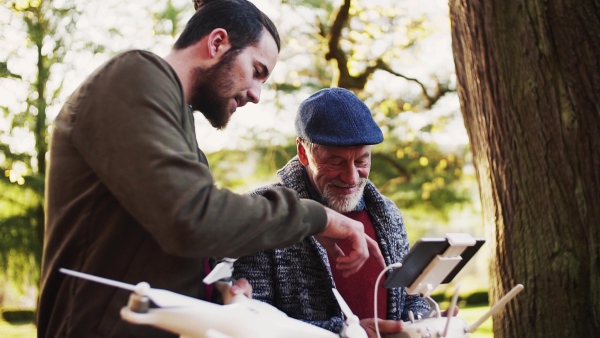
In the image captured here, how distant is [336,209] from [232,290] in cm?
102

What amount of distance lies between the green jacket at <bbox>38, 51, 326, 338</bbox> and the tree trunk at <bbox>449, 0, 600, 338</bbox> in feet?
4.99

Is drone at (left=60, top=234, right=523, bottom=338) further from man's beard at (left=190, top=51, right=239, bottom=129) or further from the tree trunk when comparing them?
the tree trunk

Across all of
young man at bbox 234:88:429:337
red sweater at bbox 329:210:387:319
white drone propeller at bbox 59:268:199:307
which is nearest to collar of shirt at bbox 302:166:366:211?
young man at bbox 234:88:429:337

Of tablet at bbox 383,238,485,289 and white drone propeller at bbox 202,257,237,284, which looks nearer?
white drone propeller at bbox 202,257,237,284

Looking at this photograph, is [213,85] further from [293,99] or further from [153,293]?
[293,99]

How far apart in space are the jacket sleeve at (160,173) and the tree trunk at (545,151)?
5.20 feet

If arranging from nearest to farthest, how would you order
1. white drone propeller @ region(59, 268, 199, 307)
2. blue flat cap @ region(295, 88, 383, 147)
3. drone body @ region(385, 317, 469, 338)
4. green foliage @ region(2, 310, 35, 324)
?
1. white drone propeller @ region(59, 268, 199, 307)
2. drone body @ region(385, 317, 469, 338)
3. blue flat cap @ region(295, 88, 383, 147)
4. green foliage @ region(2, 310, 35, 324)

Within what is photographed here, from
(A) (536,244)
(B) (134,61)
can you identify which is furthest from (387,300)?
(B) (134,61)

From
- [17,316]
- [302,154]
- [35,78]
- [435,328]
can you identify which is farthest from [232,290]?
[17,316]

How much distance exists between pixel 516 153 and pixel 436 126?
23.3ft

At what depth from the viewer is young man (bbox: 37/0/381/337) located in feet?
4.86

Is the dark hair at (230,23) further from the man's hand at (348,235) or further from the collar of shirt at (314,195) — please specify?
the collar of shirt at (314,195)

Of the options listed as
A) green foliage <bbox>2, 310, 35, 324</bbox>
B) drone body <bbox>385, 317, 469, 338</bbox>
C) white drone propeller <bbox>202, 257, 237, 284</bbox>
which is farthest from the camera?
green foliage <bbox>2, 310, 35, 324</bbox>

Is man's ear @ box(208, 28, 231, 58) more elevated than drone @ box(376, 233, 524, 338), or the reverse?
man's ear @ box(208, 28, 231, 58)
